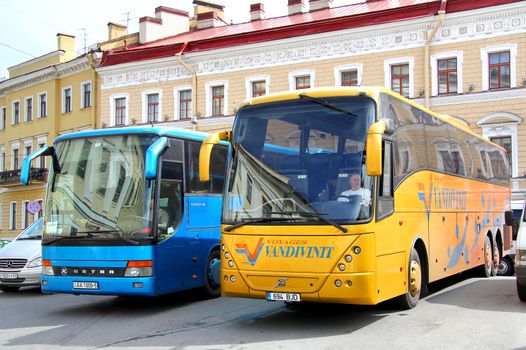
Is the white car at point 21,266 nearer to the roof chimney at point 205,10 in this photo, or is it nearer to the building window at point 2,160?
the roof chimney at point 205,10

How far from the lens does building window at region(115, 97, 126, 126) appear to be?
38.7 metres

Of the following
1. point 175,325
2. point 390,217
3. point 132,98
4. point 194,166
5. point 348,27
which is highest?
point 348,27

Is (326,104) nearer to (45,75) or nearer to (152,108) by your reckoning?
(152,108)

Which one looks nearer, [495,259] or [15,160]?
[495,259]

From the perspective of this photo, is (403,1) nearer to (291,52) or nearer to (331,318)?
(291,52)

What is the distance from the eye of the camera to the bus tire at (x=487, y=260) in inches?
601

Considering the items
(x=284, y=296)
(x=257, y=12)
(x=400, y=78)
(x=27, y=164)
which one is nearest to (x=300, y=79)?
(x=400, y=78)

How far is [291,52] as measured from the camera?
1291 inches

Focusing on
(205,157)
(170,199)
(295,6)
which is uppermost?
(295,6)

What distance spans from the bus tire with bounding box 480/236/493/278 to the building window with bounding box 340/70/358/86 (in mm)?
16405

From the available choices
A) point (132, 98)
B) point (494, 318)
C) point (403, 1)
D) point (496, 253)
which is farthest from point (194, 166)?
point (132, 98)

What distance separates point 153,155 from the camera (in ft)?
33.2

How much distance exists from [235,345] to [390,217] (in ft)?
9.13

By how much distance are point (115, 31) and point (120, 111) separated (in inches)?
317
